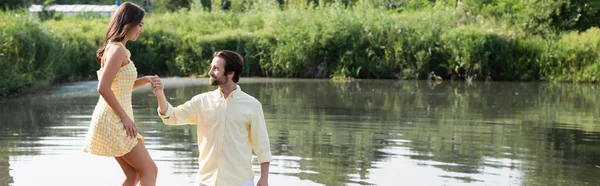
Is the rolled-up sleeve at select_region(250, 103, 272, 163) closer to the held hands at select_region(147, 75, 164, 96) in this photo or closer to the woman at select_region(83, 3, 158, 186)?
the held hands at select_region(147, 75, 164, 96)

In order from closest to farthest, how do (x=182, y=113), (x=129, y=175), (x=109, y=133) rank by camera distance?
1. (x=182, y=113)
2. (x=109, y=133)
3. (x=129, y=175)

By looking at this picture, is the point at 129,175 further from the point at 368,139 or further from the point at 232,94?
the point at 368,139

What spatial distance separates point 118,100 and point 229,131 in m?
0.86

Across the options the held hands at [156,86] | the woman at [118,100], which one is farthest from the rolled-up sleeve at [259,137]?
the woman at [118,100]

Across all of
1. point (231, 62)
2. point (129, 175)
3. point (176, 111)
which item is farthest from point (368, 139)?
point (231, 62)

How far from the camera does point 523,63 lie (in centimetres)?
2708

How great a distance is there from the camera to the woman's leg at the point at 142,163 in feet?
18.4

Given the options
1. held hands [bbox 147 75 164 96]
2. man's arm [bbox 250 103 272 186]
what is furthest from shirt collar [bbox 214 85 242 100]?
held hands [bbox 147 75 164 96]

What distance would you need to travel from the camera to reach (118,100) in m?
5.57

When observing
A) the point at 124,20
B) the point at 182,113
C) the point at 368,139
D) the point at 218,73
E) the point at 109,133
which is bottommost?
the point at 368,139

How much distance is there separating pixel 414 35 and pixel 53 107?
42.4ft

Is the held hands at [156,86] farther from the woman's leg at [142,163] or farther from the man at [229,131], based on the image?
the woman's leg at [142,163]

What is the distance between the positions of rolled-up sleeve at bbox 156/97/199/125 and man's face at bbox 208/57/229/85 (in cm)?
20

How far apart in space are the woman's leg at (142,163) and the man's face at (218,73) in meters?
0.84
